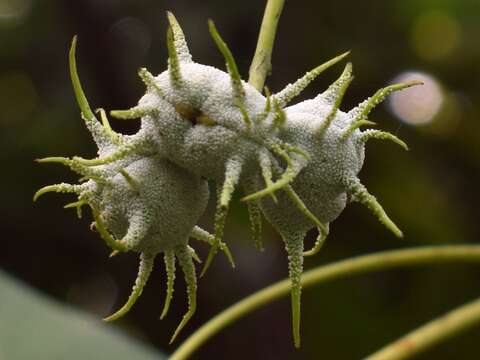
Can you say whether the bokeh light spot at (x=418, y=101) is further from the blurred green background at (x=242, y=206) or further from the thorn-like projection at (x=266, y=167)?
the thorn-like projection at (x=266, y=167)

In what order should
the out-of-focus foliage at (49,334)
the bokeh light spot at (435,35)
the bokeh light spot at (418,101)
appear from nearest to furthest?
the out-of-focus foliage at (49,334), the bokeh light spot at (418,101), the bokeh light spot at (435,35)

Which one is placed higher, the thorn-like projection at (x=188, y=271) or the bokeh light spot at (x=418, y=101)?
the thorn-like projection at (x=188, y=271)

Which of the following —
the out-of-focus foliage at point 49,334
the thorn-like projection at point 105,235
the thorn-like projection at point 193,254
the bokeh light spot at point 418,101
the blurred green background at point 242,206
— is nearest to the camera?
the thorn-like projection at point 105,235

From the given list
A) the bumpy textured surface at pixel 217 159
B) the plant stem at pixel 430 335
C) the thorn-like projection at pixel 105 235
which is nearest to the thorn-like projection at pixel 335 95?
the bumpy textured surface at pixel 217 159

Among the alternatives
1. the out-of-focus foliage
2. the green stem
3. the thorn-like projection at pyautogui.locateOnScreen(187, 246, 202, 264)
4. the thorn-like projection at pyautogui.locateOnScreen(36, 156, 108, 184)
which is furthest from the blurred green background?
the thorn-like projection at pyautogui.locateOnScreen(36, 156, 108, 184)

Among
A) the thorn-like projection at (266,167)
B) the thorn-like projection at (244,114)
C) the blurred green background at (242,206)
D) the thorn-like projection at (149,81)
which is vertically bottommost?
the blurred green background at (242,206)

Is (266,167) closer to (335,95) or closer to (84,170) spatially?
(335,95)

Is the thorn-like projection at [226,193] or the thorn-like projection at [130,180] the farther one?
the thorn-like projection at [130,180]

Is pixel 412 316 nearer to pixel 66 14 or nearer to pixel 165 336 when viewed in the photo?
pixel 165 336
